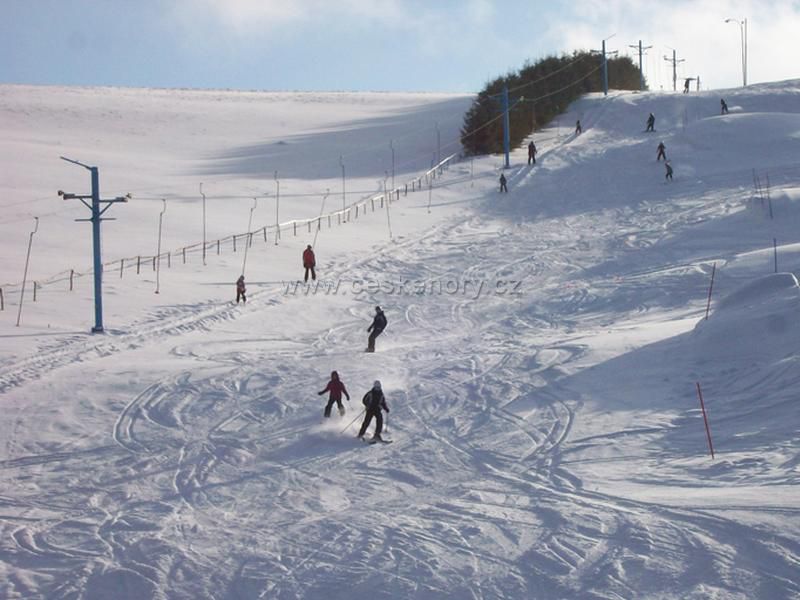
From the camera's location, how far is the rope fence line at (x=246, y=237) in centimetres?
2821

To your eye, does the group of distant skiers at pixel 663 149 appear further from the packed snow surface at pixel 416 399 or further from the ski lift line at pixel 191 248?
the ski lift line at pixel 191 248

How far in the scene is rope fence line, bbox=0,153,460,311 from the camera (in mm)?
28211

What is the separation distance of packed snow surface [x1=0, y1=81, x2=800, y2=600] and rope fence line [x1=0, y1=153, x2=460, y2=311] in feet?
0.80

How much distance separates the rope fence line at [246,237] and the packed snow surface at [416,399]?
244mm

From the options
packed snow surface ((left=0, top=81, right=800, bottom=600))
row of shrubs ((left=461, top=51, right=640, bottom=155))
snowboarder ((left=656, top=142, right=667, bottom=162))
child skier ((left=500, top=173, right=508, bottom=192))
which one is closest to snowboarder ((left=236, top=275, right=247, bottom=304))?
packed snow surface ((left=0, top=81, right=800, bottom=600))

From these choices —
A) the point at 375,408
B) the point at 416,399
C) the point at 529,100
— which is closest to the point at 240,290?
the point at 416,399

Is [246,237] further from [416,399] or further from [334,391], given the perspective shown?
[334,391]

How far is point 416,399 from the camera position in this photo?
58.0ft

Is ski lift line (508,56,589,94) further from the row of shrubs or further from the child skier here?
the child skier

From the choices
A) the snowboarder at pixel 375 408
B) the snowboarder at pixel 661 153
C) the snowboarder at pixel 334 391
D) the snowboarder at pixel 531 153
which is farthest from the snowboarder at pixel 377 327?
the snowboarder at pixel 531 153

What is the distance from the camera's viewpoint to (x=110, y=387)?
59.6ft

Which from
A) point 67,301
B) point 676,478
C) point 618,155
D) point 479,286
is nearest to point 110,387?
point 67,301

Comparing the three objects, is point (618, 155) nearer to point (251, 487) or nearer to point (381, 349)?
point (381, 349)

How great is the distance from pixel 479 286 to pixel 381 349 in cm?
796
